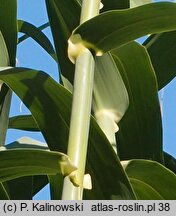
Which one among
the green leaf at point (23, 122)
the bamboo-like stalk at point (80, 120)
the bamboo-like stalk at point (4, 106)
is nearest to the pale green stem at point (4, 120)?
the bamboo-like stalk at point (4, 106)

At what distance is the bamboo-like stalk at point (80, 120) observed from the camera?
21.5 inches

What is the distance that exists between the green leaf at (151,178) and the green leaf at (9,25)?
0.22 meters

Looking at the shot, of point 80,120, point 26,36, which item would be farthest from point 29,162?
point 26,36

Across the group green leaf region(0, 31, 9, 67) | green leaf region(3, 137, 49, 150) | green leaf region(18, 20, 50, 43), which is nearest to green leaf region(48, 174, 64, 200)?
green leaf region(3, 137, 49, 150)

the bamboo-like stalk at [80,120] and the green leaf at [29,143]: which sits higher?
the bamboo-like stalk at [80,120]

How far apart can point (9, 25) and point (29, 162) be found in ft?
0.87

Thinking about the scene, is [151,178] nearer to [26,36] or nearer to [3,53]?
[3,53]

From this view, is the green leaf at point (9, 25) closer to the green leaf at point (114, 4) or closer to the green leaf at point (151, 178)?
the green leaf at point (114, 4)

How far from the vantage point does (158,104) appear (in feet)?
2.62

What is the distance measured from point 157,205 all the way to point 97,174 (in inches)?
3.2

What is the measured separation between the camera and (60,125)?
0.68 metres

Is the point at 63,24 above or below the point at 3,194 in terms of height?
above

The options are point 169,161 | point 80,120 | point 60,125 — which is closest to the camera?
point 80,120

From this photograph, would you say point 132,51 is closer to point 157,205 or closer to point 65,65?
point 65,65
